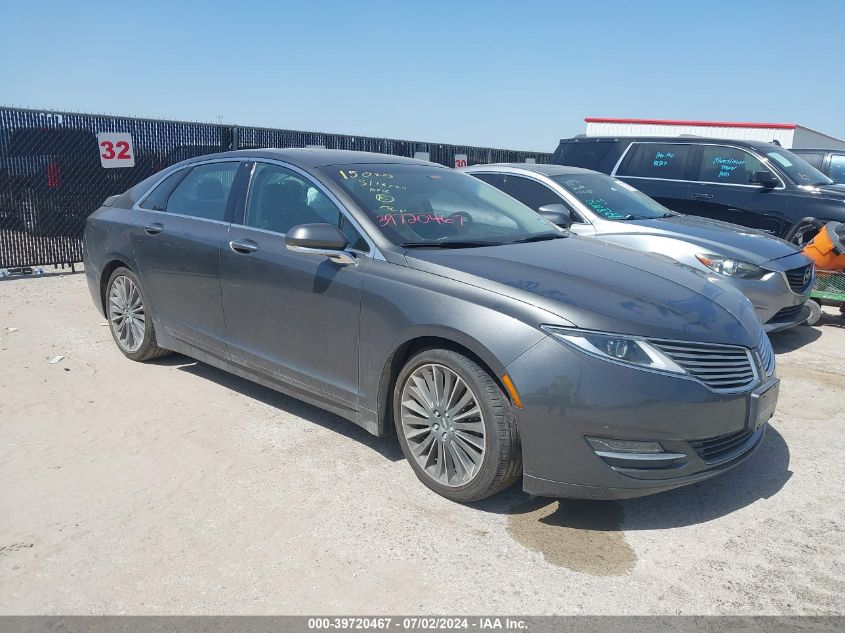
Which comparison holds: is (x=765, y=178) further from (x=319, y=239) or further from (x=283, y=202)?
(x=319, y=239)

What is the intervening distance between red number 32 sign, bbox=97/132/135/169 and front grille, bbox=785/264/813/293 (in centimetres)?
884

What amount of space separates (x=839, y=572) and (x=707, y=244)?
404 centimetres

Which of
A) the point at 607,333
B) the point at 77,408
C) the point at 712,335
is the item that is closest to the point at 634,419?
the point at 607,333

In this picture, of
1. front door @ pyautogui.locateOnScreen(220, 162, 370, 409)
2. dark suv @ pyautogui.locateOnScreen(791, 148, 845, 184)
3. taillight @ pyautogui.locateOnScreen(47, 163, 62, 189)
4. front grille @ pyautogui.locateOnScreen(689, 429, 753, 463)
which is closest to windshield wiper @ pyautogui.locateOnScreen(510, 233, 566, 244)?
front door @ pyautogui.locateOnScreen(220, 162, 370, 409)

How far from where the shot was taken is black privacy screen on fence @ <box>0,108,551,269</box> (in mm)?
9508

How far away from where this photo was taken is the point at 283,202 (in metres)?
4.55

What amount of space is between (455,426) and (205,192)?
273cm

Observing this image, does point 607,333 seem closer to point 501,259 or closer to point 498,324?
point 498,324

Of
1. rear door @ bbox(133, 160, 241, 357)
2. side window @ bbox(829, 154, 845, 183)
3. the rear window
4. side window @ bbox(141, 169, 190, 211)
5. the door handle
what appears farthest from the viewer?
side window @ bbox(829, 154, 845, 183)

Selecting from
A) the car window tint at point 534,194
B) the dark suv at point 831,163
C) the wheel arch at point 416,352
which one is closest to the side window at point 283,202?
the wheel arch at point 416,352

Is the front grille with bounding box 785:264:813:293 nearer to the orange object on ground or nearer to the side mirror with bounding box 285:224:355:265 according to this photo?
the orange object on ground

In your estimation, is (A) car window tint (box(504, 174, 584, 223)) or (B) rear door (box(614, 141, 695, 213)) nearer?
(A) car window tint (box(504, 174, 584, 223))

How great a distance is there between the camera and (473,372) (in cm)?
339

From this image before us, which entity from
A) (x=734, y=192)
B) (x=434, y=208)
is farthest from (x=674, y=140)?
(x=434, y=208)
